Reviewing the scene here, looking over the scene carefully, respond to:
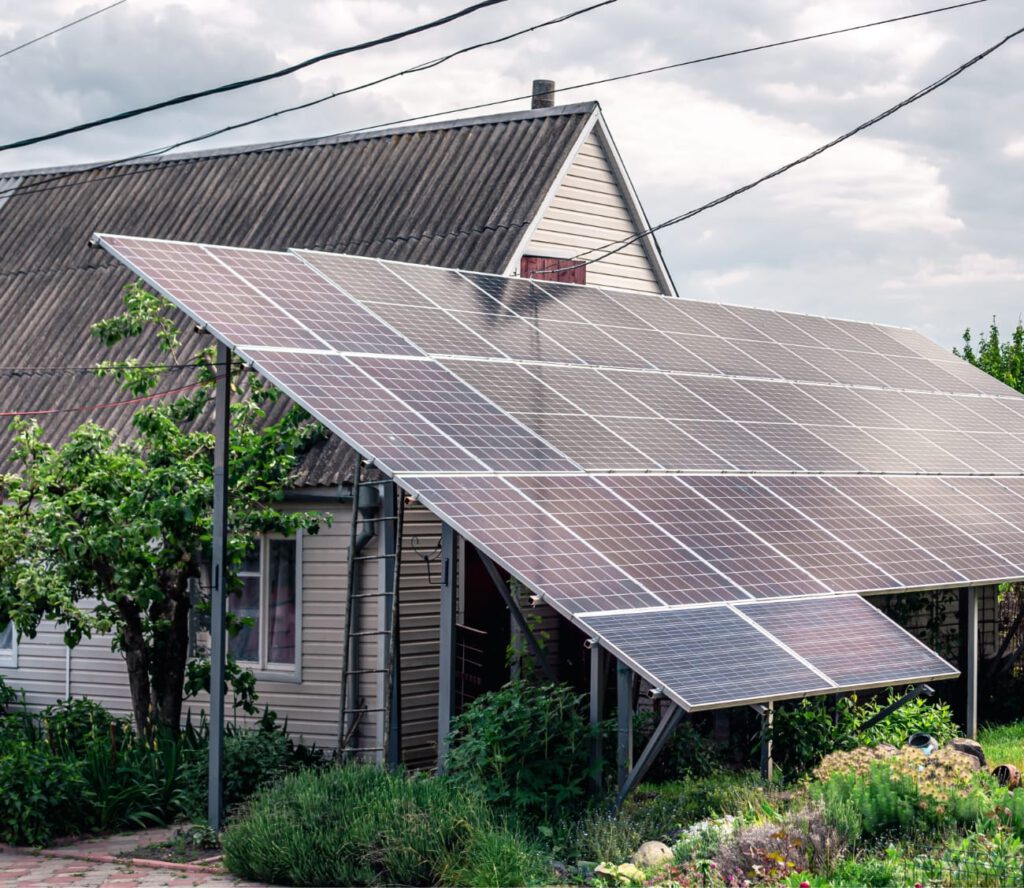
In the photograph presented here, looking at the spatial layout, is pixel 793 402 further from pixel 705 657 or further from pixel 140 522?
pixel 140 522

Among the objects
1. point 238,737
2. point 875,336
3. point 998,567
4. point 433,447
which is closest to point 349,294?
point 433,447

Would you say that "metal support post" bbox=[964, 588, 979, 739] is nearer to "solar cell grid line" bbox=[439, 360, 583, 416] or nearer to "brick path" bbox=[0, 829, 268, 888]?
"solar cell grid line" bbox=[439, 360, 583, 416]

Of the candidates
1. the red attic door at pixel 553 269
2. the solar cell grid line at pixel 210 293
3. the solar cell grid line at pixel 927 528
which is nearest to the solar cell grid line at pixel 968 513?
the solar cell grid line at pixel 927 528

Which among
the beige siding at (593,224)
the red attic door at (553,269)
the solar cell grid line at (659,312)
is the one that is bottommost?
the solar cell grid line at (659,312)

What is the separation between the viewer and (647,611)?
462 inches

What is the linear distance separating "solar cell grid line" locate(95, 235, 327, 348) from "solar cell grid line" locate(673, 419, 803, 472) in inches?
172

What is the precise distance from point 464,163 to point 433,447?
9756 millimetres

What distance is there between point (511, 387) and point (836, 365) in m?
8.06

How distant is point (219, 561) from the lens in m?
Result: 13.4

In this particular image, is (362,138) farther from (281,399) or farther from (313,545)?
(313,545)

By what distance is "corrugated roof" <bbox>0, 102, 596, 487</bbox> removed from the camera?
2053cm

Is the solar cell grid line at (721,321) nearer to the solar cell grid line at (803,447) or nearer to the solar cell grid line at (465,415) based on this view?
the solar cell grid line at (803,447)

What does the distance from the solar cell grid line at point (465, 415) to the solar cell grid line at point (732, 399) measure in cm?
386

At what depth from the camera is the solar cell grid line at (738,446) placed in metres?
15.8
